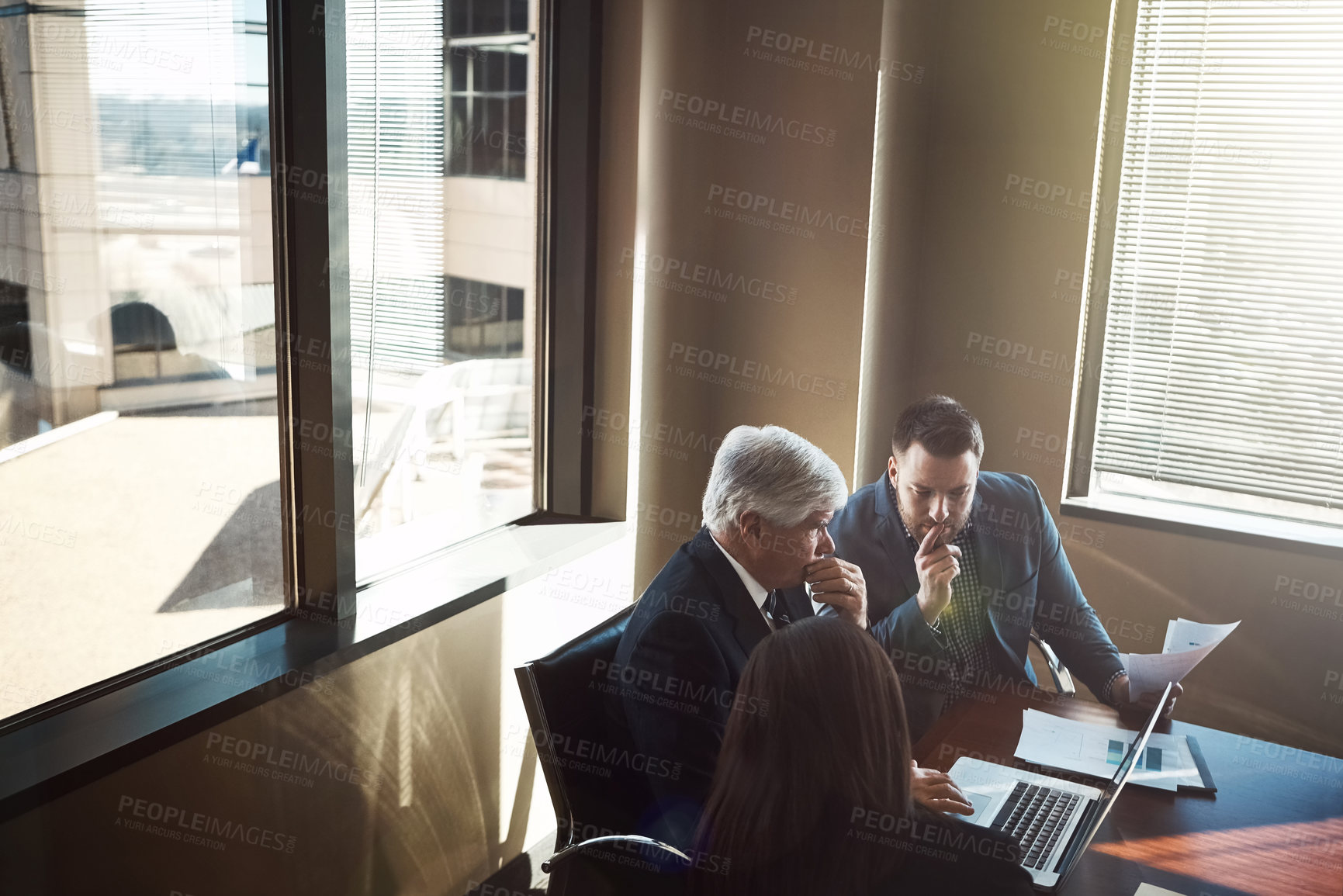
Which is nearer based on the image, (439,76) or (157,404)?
(157,404)

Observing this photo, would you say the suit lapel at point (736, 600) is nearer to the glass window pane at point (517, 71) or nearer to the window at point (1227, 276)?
the glass window pane at point (517, 71)

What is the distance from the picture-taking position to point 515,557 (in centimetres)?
297

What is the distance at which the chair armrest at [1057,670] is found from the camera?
2.57 m

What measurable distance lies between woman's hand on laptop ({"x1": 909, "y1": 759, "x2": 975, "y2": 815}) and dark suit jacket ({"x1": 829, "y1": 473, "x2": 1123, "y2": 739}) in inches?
23.2

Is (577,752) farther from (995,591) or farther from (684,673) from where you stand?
(995,591)

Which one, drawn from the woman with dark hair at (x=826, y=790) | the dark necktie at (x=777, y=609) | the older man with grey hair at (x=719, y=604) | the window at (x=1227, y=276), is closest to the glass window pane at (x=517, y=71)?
the older man with grey hair at (x=719, y=604)

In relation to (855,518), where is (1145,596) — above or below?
below

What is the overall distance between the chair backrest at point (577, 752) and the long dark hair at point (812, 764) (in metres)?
0.48

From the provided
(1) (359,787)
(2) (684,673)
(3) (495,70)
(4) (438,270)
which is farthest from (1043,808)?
(3) (495,70)

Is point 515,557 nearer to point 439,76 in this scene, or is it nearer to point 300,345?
point 300,345

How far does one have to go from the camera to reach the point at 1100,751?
2.10 metres

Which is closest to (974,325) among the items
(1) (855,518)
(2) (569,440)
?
(1) (855,518)

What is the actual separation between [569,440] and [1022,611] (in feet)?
4.91

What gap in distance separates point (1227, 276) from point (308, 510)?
2.93 m
